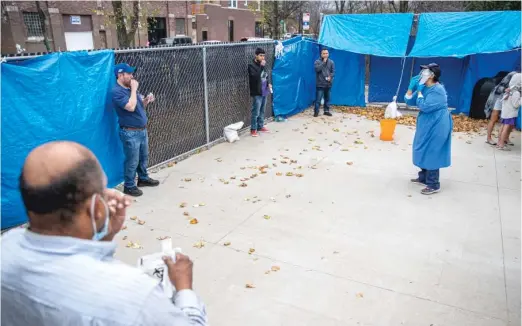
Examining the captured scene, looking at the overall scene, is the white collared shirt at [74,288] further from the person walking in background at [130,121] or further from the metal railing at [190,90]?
the metal railing at [190,90]

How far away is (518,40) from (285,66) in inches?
229

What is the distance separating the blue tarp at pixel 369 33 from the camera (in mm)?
11359

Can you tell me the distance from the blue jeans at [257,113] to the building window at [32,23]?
1893 cm

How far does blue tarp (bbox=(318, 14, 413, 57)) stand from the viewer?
1136 centimetres

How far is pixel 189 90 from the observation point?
7.51m

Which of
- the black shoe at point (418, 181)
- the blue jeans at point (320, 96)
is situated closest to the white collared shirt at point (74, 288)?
the black shoe at point (418, 181)

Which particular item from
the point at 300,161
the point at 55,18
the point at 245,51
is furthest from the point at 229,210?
the point at 55,18

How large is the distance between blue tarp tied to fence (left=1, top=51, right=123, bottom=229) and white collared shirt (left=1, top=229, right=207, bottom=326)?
3.59m

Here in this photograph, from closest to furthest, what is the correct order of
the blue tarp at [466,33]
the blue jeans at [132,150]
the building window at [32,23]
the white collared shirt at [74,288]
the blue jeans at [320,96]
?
the white collared shirt at [74,288] → the blue jeans at [132,150] → the blue tarp at [466,33] → the blue jeans at [320,96] → the building window at [32,23]

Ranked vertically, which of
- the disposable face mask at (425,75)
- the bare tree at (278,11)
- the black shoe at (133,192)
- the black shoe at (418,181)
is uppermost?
the bare tree at (278,11)

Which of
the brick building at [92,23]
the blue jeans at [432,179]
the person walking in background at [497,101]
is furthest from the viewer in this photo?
the brick building at [92,23]

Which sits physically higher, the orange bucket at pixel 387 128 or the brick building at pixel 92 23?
the brick building at pixel 92 23

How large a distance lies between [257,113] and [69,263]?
26.8 ft

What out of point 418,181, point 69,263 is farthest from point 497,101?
point 69,263
